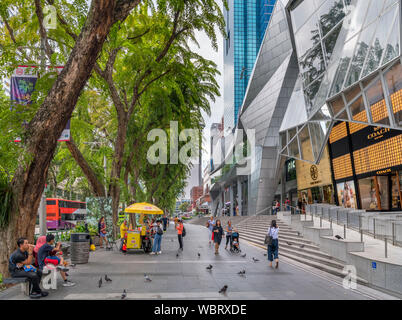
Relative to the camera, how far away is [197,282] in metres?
9.30

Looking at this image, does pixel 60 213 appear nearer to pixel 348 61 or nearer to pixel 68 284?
pixel 68 284

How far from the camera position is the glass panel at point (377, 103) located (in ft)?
45.6

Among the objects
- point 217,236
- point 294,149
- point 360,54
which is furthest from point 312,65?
point 217,236

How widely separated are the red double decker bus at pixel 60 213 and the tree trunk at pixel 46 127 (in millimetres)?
25786

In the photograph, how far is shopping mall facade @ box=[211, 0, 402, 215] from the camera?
1424cm

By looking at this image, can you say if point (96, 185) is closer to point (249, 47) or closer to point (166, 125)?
point (166, 125)

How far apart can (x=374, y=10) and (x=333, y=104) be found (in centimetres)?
578

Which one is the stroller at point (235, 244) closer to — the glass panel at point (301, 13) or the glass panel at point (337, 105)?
the glass panel at point (337, 105)

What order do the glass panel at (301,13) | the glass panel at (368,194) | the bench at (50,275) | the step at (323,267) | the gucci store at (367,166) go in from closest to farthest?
the bench at (50,275) → the step at (323,267) → the gucci store at (367,166) → the glass panel at (301,13) → the glass panel at (368,194)

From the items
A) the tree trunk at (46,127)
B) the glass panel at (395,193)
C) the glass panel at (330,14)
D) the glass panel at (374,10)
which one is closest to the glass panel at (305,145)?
the glass panel at (395,193)

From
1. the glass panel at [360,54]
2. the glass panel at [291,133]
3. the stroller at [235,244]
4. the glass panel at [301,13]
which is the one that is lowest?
the stroller at [235,244]

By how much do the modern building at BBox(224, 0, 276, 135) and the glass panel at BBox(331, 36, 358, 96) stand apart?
66071 mm
